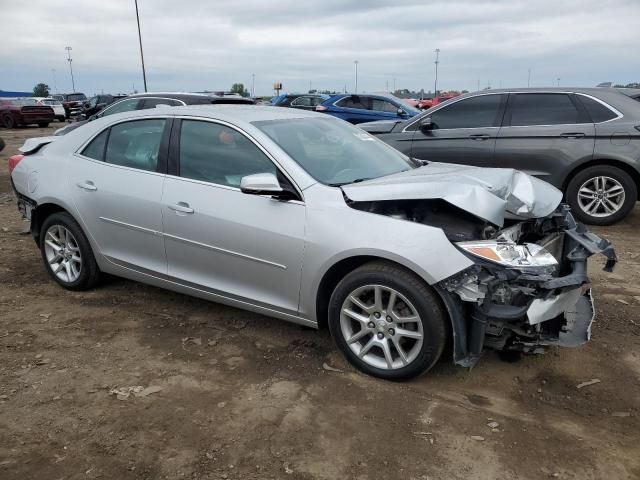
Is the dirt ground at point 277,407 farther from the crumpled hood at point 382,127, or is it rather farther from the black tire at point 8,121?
the black tire at point 8,121

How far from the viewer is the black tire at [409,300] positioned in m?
2.96

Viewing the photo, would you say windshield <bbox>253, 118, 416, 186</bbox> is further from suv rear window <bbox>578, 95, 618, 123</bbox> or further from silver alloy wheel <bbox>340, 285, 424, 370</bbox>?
suv rear window <bbox>578, 95, 618, 123</bbox>

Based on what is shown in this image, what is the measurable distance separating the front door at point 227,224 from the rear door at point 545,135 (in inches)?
183

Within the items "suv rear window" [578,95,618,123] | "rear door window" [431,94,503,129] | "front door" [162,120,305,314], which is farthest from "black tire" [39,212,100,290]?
"suv rear window" [578,95,618,123]

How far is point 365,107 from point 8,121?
19322 mm

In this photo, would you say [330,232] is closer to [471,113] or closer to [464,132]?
[464,132]

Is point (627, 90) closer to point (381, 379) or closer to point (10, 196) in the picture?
point (381, 379)

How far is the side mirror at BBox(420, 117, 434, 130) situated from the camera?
760 centimetres

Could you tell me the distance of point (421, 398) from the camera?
3080 millimetres

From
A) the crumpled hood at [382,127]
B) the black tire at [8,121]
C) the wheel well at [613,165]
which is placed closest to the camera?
the wheel well at [613,165]

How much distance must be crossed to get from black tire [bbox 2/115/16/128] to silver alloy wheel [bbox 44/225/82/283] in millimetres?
24284

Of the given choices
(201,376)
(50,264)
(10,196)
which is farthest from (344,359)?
(10,196)

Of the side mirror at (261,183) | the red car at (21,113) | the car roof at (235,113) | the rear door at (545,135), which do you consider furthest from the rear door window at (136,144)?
the red car at (21,113)

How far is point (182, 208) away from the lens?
377cm
